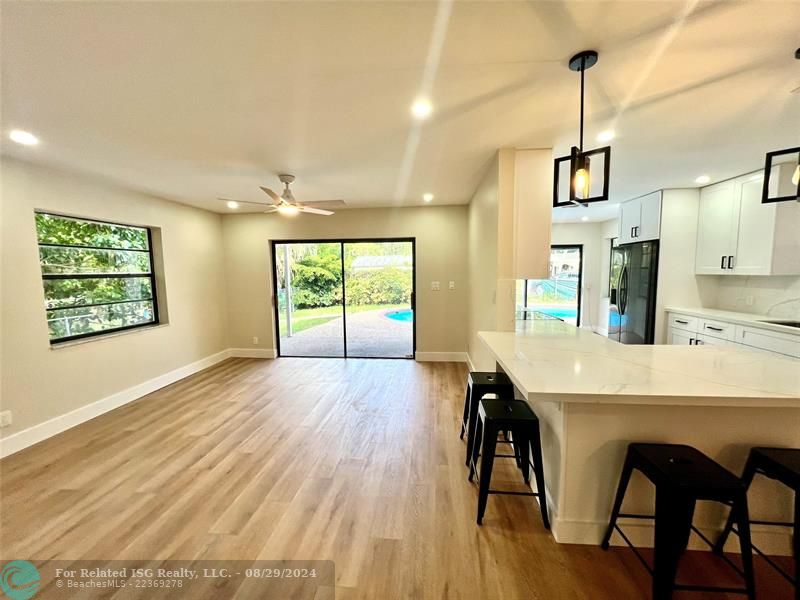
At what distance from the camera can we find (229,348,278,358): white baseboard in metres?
5.61

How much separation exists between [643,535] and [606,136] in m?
2.72

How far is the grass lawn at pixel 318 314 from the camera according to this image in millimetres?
5641

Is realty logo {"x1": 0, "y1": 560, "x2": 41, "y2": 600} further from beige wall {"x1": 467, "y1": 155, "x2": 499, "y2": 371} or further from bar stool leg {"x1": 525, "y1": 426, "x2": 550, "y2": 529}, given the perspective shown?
beige wall {"x1": 467, "y1": 155, "x2": 499, "y2": 371}

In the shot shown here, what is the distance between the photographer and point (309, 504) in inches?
81.6

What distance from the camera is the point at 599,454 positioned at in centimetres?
170

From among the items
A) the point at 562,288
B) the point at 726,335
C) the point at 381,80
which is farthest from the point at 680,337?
the point at 381,80

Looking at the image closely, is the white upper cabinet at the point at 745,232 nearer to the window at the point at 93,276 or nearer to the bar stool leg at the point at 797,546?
the bar stool leg at the point at 797,546

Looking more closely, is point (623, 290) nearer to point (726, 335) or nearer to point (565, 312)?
point (726, 335)

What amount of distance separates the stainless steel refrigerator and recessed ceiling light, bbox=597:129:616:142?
2656 millimetres

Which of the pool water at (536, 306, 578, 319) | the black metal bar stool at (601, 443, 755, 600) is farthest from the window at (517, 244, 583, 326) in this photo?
the black metal bar stool at (601, 443, 755, 600)

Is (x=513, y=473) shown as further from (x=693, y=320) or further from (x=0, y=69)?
(x=0, y=69)

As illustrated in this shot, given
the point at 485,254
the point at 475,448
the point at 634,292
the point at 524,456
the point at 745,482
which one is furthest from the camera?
the point at 634,292

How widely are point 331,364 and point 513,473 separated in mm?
3362

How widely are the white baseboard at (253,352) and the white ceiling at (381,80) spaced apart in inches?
132
